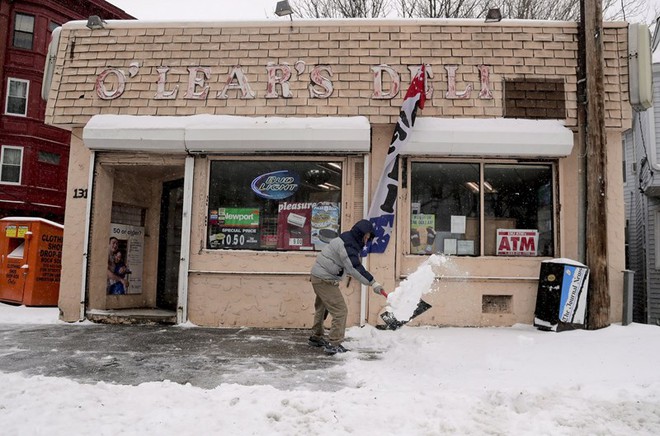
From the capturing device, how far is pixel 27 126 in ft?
71.6

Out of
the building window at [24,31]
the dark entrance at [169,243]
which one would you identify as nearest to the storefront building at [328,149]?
the dark entrance at [169,243]

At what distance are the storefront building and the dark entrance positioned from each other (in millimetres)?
1420

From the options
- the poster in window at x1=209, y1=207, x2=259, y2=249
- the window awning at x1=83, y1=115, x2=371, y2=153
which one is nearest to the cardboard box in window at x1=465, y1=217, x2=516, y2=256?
the window awning at x1=83, y1=115, x2=371, y2=153

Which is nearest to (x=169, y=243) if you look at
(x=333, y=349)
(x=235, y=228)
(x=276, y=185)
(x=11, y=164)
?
(x=235, y=228)

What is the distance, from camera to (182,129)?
8148mm

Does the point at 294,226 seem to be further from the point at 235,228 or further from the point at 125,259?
the point at 125,259

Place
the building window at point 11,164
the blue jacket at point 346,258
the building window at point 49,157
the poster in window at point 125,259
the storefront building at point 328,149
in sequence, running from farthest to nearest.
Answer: the building window at point 49,157 → the building window at point 11,164 → the poster in window at point 125,259 → the storefront building at point 328,149 → the blue jacket at point 346,258

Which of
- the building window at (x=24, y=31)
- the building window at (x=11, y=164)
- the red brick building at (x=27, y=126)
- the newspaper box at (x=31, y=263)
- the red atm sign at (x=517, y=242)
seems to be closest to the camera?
the red atm sign at (x=517, y=242)

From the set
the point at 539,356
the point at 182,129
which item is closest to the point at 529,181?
the point at 539,356

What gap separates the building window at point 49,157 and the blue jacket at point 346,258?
795 inches

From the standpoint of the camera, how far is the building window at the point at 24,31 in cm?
2241

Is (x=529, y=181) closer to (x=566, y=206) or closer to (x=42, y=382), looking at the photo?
(x=566, y=206)

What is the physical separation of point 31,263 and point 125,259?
225 centimetres

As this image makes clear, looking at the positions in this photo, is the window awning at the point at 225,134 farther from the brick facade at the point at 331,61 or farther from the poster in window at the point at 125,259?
the poster in window at the point at 125,259
